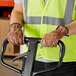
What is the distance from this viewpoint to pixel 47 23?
939mm

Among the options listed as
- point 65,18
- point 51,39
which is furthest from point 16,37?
point 65,18

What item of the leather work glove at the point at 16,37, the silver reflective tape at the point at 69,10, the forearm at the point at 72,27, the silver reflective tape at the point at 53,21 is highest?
the silver reflective tape at the point at 69,10

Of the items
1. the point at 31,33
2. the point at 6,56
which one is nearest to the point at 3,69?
the point at 6,56

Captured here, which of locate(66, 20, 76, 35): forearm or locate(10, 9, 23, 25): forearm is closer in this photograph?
locate(66, 20, 76, 35): forearm

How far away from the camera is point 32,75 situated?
80cm

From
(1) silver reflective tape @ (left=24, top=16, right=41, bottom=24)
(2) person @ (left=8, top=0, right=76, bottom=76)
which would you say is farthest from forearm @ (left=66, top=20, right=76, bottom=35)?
(1) silver reflective tape @ (left=24, top=16, right=41, bottom=24)

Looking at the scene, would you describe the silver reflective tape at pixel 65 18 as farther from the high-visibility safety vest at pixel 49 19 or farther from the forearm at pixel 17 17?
the forearm at pixel 17 17

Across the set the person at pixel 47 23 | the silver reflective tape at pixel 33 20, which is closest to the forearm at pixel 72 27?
the person at pixel 47 23

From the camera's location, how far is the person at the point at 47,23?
892 millimetres

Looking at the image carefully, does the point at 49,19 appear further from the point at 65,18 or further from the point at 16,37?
the point at 16,37

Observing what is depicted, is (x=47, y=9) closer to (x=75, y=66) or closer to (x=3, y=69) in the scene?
(x=75, y=66)

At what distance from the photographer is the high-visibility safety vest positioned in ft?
2.94

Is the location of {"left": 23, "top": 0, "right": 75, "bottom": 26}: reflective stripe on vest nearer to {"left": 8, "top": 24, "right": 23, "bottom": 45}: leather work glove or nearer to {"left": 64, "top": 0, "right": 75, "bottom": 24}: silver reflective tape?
{"left": 64, "top": 0, "right": 75, "bottom": 24}: silver reflective tape

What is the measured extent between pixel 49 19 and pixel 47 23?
24 mm
